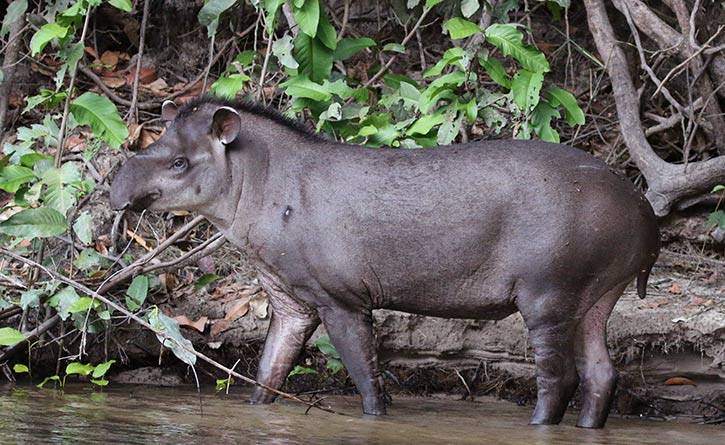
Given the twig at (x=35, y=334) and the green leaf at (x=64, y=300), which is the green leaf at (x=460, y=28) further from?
the twig at (x=35, y=334)

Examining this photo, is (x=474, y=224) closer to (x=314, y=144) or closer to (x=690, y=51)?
(x=314, y=144)

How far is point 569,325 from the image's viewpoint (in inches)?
287

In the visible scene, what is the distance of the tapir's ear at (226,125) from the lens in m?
7.75

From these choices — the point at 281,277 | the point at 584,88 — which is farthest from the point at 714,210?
the point at 281,277

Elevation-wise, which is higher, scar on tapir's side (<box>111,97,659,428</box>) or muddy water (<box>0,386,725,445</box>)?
scar on tapir's side (<box>111,97,659,428</box>)

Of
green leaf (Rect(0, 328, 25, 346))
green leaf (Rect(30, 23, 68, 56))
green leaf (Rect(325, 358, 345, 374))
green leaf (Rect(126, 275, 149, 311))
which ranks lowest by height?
green leaf (Rect(325, 358, 345, 374))

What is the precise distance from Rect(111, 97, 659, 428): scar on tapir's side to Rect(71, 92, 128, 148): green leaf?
56 centimetres

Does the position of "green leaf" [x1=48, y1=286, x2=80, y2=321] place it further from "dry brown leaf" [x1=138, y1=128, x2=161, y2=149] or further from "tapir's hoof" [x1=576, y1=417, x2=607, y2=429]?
"tapir's hoof" [x1=576, y1=417, x2=607, y2=429]

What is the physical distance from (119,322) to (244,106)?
1.84 metres

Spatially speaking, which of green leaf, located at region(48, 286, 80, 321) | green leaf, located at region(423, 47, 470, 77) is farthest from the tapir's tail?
green leaf, located at region(48, 286, 80, 321)

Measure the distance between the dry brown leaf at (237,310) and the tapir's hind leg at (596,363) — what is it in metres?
2.58

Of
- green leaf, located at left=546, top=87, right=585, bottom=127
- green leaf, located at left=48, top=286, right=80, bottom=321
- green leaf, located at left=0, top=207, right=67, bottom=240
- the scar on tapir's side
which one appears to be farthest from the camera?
green leaf, located at left=546, top=87, right=585, bottom=127

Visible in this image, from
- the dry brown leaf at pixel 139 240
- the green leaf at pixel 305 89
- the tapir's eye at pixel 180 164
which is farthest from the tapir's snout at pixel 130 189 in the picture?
the dry brown leaf at pixel 139 240

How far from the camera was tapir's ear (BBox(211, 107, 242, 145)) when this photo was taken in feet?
25.4
